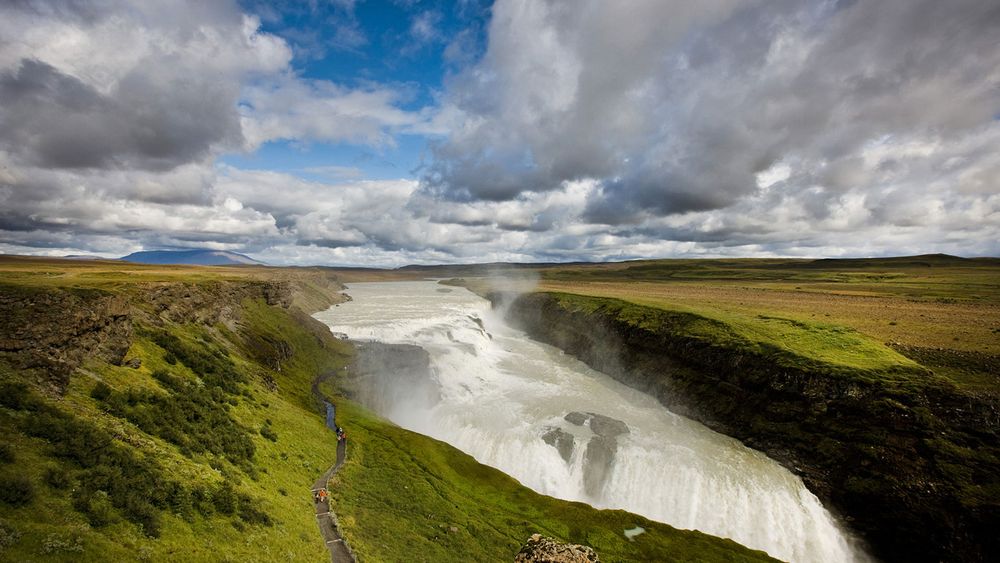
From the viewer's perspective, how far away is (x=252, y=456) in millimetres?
32875

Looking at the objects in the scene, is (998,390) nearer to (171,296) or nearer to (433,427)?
(433,427)

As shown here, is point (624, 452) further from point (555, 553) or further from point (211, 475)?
point (555, 553)

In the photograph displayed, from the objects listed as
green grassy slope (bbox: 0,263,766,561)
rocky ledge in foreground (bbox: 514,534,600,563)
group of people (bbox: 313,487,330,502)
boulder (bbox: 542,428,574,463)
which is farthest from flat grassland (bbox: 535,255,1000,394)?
group of people (bbox: 313,487,330,502)

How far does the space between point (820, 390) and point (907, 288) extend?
3755 inches

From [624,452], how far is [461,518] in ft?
72.1

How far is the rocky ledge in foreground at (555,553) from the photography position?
10395mm

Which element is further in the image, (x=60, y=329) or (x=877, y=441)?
(x=877, y=441)

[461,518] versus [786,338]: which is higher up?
[786,338]

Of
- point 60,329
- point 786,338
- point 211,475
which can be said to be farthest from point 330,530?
point 786,338

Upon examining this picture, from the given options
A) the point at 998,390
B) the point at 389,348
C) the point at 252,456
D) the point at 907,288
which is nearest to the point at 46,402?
the point at 252,456

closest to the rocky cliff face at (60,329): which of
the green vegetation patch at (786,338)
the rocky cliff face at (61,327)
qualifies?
the rocky cliff face at (61,327)

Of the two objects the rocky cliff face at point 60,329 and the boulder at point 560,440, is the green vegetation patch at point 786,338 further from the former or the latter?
the rocky cliff face at point 60,329

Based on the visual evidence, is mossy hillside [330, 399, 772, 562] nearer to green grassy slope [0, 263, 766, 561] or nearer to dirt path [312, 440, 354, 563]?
green grassy slope [0, 263, 766, 561]

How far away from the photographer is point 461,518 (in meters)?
36.2
